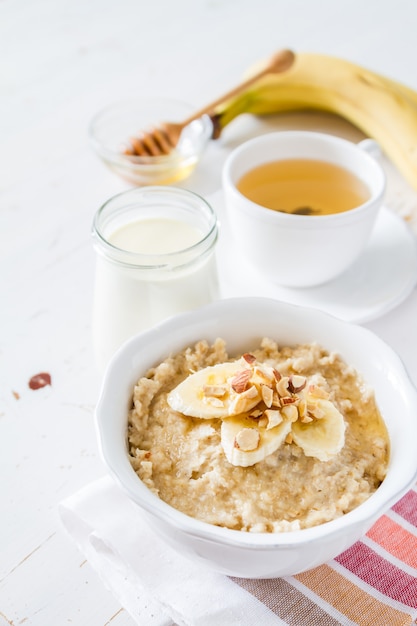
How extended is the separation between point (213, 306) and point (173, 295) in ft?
0.27

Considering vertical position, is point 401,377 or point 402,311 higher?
point 401,377

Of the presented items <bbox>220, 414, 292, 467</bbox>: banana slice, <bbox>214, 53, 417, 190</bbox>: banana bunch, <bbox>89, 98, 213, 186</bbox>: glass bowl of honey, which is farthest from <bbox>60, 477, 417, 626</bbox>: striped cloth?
<bbox>214, 53, 417, 190</bbox>: banana bunch

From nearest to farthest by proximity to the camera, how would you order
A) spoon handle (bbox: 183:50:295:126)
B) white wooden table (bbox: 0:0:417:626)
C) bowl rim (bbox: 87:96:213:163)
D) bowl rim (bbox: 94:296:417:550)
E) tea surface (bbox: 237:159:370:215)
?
bowl rim (bbox: 94:296:417:550) < white wooden table (bbox: 0:0:417:626) < tea surface (bbox: 237:159:370:215) < bowl rim (bbox: 87:96:213:163) < spoon handle (bbox: 183:50:295:126)

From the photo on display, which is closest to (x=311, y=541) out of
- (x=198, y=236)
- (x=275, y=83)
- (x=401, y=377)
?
(x=401, y=377)

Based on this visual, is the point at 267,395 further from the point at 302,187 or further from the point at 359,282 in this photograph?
the point at 302,187

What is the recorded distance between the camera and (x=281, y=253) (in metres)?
1.40

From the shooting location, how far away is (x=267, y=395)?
38.9 inches

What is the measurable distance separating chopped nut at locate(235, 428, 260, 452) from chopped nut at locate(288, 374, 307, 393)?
9 cm

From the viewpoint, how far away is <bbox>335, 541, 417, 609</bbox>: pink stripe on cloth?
1.03 metres

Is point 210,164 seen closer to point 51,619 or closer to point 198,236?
point 198,236

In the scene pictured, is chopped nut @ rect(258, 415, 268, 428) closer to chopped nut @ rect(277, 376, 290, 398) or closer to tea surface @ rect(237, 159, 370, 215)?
chopped nut @ rect(277, 376, 290, 398)

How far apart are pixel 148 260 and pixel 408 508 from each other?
0.55 m

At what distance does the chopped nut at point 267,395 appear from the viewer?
0.99m

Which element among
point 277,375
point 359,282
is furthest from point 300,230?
point 277,375
